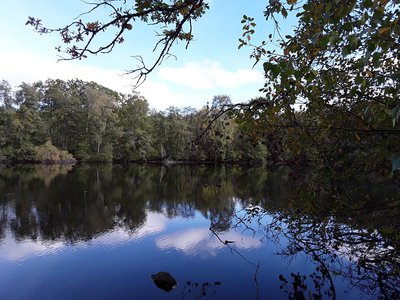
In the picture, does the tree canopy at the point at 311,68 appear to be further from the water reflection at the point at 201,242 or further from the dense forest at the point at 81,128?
the dense forest at the point at 81,128

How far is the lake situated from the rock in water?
32 mm

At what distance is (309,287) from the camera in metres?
9.34

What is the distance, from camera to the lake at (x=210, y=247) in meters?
7.02

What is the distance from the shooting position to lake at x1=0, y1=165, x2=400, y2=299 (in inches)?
277

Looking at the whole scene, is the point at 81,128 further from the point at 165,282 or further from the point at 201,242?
the point at 165,282

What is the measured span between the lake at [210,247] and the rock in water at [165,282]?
3 centimetres

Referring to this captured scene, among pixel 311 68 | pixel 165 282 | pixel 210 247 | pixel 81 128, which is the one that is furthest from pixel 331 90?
pixel 81 128

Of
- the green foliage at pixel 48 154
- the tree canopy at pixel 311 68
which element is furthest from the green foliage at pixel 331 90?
the green foliage at pixel 48 154

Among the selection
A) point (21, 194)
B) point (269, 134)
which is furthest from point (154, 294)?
point (21, 194)

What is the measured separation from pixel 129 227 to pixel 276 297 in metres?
9.98

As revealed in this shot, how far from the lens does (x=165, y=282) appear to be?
32.3ft

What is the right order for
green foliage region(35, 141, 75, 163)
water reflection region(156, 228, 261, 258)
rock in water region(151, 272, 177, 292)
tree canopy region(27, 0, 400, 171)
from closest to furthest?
tree canopy region(27, 0, 400, 171), rock in water region(151, 272, 177, 292), water reflection region(156, 228, 261, 258), green foliage region(35, 141, 75, 163)

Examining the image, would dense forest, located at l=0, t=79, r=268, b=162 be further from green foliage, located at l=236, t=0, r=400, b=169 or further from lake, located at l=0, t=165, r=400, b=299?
green foliage, located at l=236, t=0, r=400, b=169

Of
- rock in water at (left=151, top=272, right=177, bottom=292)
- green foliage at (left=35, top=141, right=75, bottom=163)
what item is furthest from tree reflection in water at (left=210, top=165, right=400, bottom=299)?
green foliage at (left=35, top=141, right=75, bottom=163)
